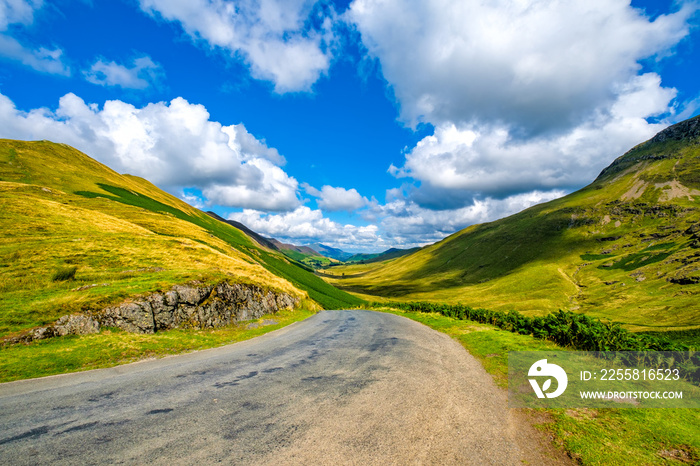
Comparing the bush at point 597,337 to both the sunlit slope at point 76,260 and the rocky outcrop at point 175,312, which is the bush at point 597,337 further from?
the sunlit slope at point 76,260

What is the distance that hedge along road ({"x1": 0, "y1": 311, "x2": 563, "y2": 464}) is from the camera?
6234mm

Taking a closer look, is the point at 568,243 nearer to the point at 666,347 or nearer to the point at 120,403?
the point at 666,347

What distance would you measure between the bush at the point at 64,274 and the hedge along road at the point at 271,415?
611 inches

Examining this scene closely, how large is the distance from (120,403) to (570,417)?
14445mm

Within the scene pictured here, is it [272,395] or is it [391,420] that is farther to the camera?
[272,395]

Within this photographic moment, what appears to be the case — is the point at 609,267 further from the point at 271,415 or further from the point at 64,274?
the point at 64,274

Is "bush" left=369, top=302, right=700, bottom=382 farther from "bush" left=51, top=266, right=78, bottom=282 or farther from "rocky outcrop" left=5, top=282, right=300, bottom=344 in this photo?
"bush" left=51, top=266, right=78, bottom=282

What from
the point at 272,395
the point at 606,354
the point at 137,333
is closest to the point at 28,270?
the point at 137,333

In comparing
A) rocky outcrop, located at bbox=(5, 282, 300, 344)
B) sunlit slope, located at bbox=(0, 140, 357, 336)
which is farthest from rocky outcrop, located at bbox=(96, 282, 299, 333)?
sunlit slope, located at bbox=(0, 140, 357, 336)

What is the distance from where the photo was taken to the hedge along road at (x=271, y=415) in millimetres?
6234

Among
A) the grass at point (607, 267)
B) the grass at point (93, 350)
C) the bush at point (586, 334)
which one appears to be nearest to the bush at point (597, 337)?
the bush at point (586, 334)

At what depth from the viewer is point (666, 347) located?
1148 cm

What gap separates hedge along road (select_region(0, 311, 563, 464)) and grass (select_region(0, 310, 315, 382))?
123 cm

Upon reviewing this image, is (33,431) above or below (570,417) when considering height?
above
